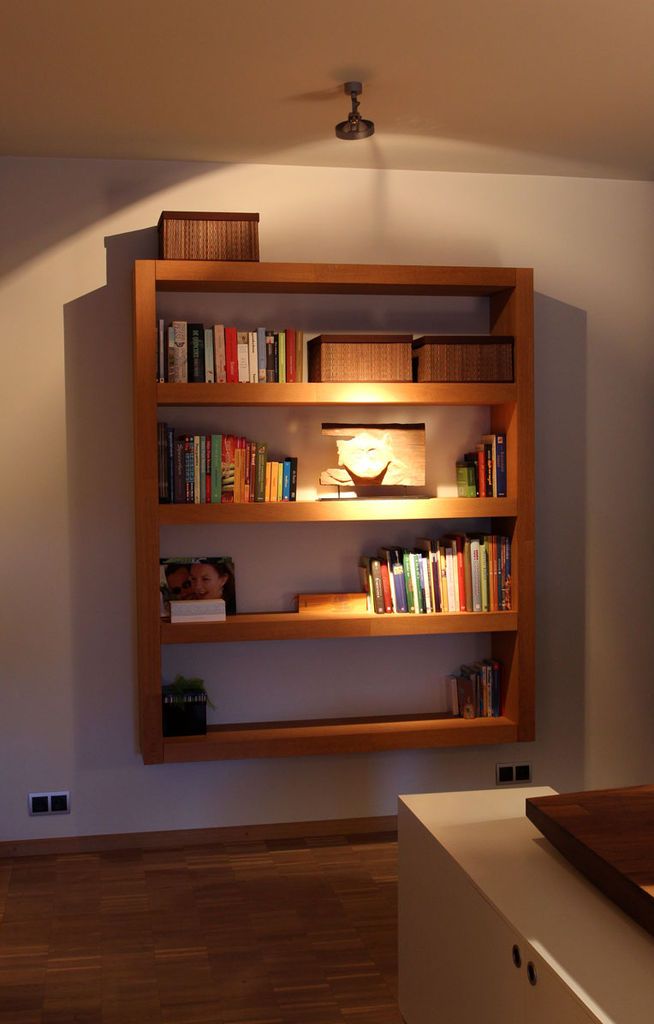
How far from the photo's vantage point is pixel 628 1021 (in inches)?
59.8

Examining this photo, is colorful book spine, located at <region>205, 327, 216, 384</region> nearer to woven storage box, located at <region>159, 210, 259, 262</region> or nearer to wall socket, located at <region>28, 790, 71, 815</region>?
woven storage box, located at <region>159, 210, 259, 262</region>

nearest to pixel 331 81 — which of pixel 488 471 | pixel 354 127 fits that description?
pixel 354 127

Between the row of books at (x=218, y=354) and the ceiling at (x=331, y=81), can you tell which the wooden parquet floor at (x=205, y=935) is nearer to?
the row of books at (x=218, y=354)

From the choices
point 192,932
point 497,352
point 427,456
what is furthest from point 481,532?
point 192,932

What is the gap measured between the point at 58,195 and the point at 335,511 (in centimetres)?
155

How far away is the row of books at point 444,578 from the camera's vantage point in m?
3.98

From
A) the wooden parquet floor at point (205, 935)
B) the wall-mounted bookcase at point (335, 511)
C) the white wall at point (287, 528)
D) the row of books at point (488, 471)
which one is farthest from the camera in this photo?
the row of books at point (488, 471)

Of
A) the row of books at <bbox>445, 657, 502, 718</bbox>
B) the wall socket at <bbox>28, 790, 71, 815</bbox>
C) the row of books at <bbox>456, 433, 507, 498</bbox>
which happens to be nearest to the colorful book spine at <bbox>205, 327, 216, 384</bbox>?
the row of books at <bbox>456, 433, 507, 498</bbox>

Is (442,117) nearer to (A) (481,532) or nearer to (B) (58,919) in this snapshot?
(A) (481,532)

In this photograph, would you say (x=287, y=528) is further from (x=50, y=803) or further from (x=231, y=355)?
(x=50, y=803)

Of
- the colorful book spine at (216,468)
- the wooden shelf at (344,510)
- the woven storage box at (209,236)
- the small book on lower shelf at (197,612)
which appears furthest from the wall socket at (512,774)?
the woven storage box at (209,236)

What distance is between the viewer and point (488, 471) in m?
4.06

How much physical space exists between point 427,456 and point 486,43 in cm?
169

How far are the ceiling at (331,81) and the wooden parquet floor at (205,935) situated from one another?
102 inches
